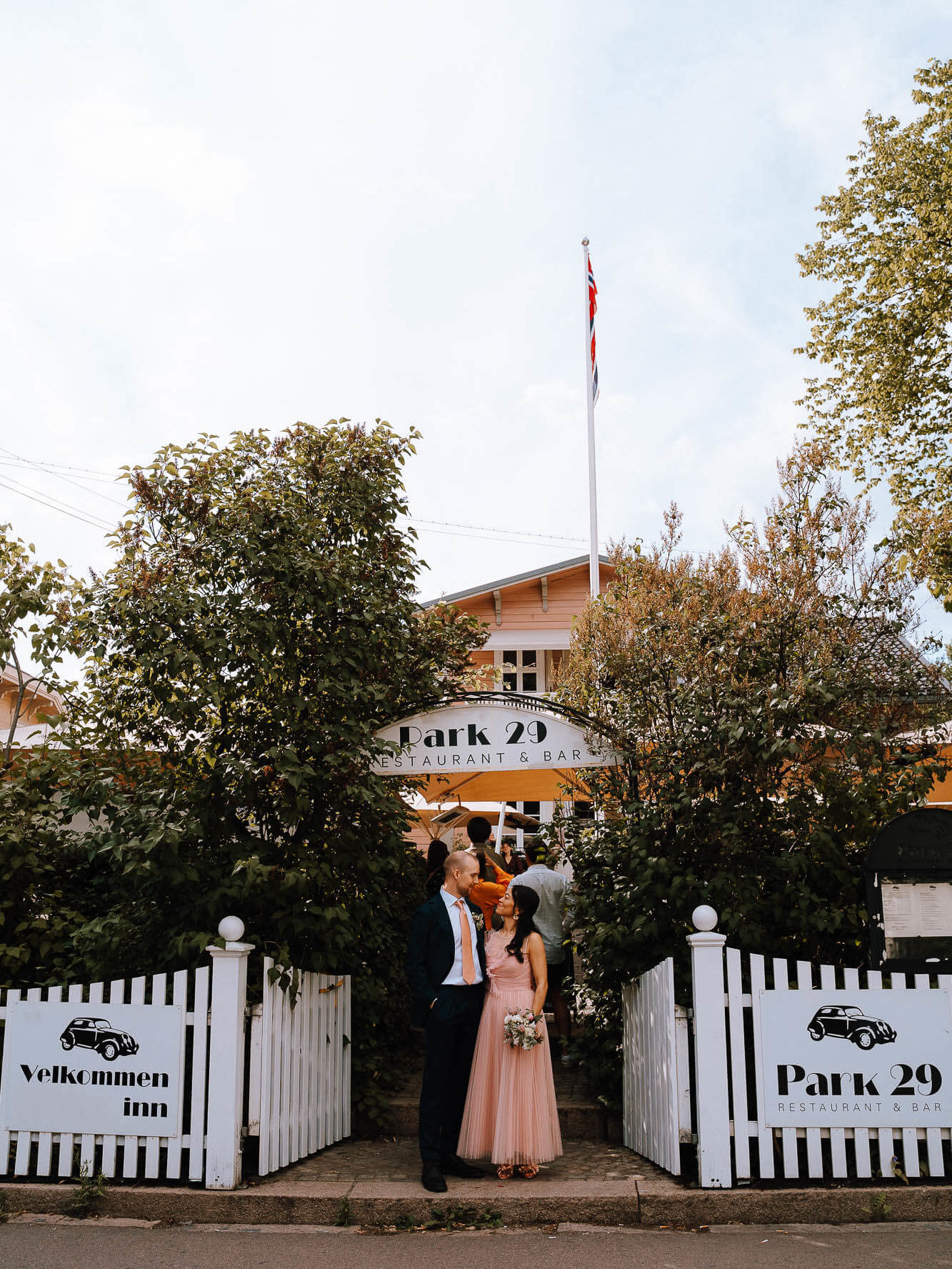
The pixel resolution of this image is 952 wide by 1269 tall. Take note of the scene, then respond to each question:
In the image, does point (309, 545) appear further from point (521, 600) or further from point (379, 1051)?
point (521, 600)

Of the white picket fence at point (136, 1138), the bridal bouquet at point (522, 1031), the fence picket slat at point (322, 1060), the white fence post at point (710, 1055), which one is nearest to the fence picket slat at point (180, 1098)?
the white picket fence at point (136, 1138)

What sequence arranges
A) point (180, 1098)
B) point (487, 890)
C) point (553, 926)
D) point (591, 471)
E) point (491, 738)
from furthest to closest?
point (591, 471) → point (553, 926) → point (487, 890) → point (491, 738) → point (180, 1098)

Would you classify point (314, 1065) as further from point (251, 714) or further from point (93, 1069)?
point (251, 714)

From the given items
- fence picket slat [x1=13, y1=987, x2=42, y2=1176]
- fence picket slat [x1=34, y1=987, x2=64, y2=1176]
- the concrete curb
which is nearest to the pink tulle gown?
the concrete curb

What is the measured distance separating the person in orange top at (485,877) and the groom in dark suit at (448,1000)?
157cm

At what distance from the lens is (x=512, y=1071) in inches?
243

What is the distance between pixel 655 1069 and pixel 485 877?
3.62 metres

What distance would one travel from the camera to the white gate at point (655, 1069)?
571 cm

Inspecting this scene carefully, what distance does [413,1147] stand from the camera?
6.82 metres

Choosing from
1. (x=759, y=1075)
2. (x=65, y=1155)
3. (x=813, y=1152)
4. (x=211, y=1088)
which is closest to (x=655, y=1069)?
(x=759, y=1075)

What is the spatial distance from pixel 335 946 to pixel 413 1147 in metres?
1.37

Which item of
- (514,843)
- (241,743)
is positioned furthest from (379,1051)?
(514,843)

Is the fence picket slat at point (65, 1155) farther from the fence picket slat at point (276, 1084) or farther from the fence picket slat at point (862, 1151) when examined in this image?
the fence picket slat at point (862, 1151)

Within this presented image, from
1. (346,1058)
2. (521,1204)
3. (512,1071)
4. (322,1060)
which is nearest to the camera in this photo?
(521,1204)
